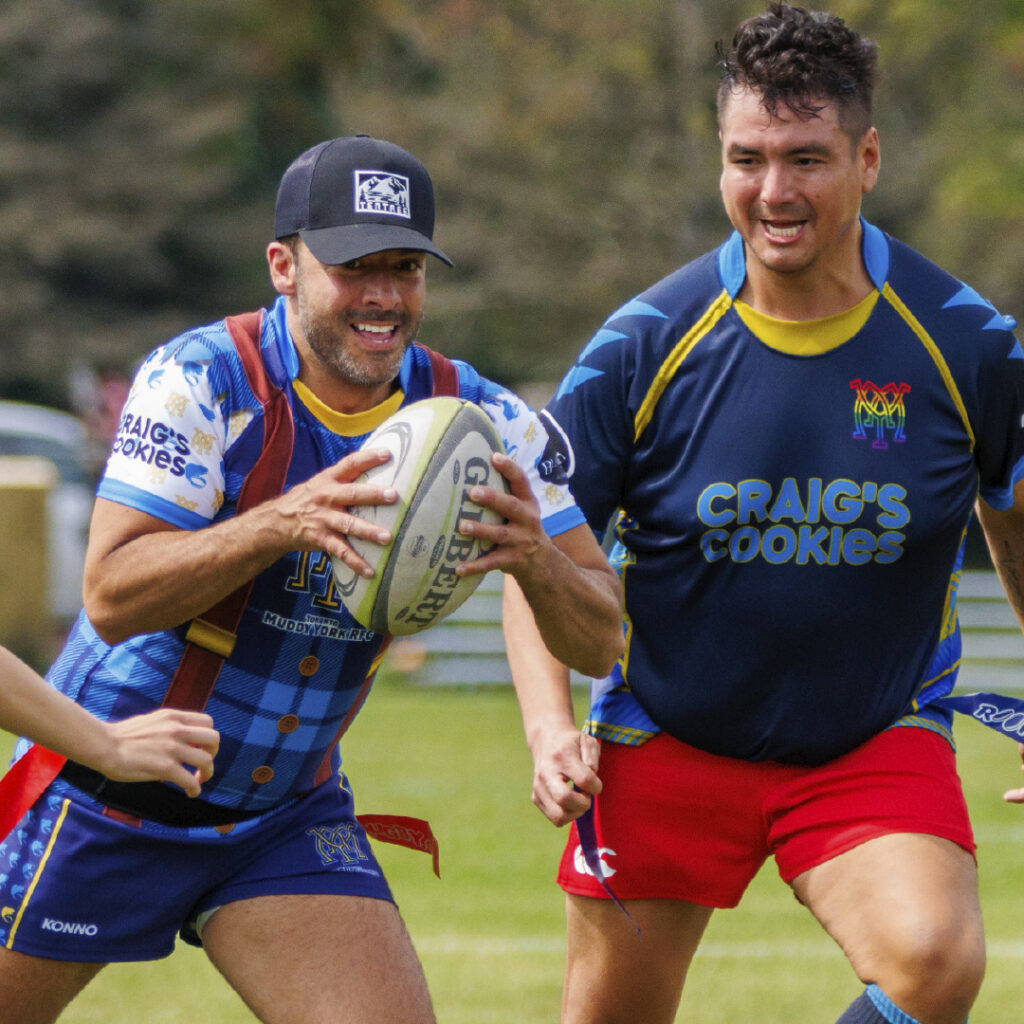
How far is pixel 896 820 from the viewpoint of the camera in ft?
13.9

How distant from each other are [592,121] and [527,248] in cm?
229

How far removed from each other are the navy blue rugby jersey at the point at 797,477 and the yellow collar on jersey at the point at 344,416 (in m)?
0.48

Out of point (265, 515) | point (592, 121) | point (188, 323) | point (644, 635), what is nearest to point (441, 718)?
point (644, 635)

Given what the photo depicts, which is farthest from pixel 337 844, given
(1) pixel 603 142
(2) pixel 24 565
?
(1) pixel 603 142

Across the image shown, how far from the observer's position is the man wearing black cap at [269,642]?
12.6ft

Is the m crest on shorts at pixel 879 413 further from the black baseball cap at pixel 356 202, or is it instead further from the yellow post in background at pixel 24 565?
the yellow post in background at pixel 24 565

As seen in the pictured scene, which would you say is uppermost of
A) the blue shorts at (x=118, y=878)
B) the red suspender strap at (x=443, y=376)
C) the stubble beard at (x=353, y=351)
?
the stubble beard at (x=353, y=351)

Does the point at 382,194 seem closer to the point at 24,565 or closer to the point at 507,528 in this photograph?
the point at 507,528

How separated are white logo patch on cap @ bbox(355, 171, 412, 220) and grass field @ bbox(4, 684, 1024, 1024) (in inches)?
130

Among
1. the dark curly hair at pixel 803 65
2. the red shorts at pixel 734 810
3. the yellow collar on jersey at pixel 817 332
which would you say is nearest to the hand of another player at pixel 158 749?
the red shorts at pixel 734 810

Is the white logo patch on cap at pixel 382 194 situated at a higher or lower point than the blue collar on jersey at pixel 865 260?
higher

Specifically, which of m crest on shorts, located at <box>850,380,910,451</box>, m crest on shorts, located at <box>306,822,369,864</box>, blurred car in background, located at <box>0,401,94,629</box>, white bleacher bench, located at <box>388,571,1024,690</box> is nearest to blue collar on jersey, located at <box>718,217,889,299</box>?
m crest on shorts, located at <box>850,380,910,451</box>

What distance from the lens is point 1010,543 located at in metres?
4.76

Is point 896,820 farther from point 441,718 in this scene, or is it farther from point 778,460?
point 441,718
